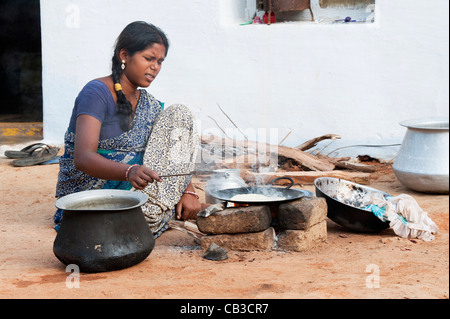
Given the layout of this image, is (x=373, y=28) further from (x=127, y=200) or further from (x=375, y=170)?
(x=127, y=200)

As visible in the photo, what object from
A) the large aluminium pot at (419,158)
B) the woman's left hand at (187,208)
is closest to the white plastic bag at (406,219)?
the large aluminium pot at (419,158)

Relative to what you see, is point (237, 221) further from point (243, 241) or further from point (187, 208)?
point (187, 208)

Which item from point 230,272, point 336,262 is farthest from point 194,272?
point 336,262

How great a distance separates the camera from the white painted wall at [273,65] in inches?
229

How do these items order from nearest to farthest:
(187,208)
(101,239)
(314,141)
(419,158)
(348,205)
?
1. (101,239)
2. (348,205)
3. (187,208)
4. (419,158)
5. (314,141)

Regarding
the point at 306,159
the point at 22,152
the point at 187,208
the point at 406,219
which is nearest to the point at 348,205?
the point at 406,219

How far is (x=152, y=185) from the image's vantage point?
3635 millimetres

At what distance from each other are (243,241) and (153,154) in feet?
2.81

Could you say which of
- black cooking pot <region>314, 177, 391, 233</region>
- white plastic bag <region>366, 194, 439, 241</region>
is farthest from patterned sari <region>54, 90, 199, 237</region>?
white plastic bag <region>366, 194, 439, 241</region>

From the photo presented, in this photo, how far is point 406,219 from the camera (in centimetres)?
351

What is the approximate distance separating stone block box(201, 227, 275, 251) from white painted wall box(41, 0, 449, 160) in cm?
315

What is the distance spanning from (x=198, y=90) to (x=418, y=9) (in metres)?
2.59

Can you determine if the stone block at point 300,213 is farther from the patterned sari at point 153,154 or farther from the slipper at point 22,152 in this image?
the slipper at point 22,152

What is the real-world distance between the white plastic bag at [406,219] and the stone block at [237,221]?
30.6 inches
